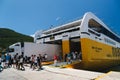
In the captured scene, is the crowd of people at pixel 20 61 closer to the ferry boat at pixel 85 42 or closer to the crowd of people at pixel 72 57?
the crowd of people at pixel 72 57

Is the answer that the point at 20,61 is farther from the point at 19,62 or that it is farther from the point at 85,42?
the point at 85,42

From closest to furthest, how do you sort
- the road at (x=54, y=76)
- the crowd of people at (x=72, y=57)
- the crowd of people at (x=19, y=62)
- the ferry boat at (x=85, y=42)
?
the road at (x=54, y=76)
the crowd of people at (x=19, y=62)
the crowd of people at (x=72, y=57)
the ferry boat at (x=85, y=42)

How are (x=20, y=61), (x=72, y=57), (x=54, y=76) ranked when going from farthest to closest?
(x=72, y=57) → (x=20, y=61) → (x=54, y=76)

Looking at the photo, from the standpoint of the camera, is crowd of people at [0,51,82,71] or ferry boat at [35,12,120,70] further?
ferry boat at [35,12,120,70]

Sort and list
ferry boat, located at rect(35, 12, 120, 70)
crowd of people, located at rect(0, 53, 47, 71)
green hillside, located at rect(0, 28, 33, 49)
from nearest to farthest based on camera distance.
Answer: crowd of people, located at rect(0, 53, 47, 71) < ferry boat, located at rect(35, 12, 120, 70) < green hillside, located at rect(0, 28, 33, 49)

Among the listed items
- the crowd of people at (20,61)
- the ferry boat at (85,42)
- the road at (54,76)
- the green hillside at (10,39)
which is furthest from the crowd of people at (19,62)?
the green hillside at (10,39)

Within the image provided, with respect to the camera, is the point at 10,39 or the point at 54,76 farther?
the point at 10,39

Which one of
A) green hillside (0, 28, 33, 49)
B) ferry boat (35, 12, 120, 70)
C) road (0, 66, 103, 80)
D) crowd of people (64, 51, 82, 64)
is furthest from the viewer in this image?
green hillside (0, 28, 33, 49)

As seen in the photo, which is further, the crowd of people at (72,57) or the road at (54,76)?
the crowd of people at (72,57)

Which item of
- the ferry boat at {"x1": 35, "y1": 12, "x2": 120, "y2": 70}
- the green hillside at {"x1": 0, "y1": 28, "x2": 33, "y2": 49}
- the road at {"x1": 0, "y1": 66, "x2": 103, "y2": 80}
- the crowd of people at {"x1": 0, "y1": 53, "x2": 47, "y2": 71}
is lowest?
the road at {"x1": 0, "y1": 66, "x2": 103, "y2": 80}

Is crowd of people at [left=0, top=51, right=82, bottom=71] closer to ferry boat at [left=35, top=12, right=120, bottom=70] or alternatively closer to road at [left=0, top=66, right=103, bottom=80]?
ferry boat at [left=35, top=12, right=120, bottom=70]

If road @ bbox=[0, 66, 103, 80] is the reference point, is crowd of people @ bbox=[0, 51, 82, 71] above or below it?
above

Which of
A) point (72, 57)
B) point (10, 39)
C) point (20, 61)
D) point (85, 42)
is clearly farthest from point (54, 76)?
point (10, 39)

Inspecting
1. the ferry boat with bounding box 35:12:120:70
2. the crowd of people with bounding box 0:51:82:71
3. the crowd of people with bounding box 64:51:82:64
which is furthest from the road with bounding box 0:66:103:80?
the crowd of people with bounding box 64:51:82:64
